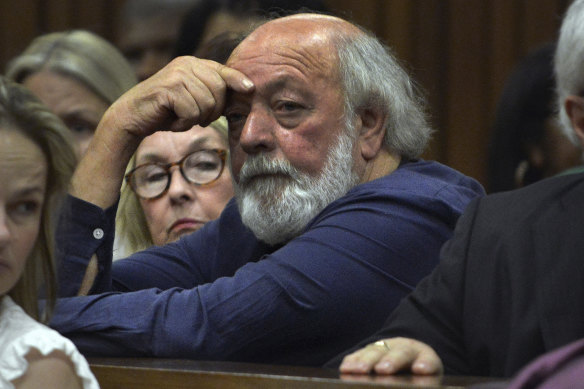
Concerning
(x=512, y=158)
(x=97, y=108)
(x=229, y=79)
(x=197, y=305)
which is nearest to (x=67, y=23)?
(x=97, y=108)

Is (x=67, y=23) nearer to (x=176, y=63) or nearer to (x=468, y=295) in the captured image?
(x=176, y=63)

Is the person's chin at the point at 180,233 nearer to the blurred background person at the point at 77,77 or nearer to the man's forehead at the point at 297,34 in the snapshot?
the blurred background person at the point at 77,77

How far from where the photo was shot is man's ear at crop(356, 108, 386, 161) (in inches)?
96.6

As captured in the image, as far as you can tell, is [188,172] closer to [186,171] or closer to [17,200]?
[186,171]

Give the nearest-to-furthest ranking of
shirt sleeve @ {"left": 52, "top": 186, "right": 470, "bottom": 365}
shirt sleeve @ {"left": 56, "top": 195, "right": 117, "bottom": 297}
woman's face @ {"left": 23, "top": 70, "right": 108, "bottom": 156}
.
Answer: shirt sleeve @ {"left": 52, "top": 186, "right": 470, "bottom": 365}, shirt sleeve @ {"left": 56, "top": 195, "right": 117, "bottom": 297}, woman's face @ {"left": 23, "top": 70, "right": 108, "bottom": 156}

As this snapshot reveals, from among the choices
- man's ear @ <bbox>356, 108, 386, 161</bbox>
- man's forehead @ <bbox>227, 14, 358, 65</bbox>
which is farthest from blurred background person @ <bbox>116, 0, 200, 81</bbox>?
man's ear @ <bbox>356, 108, 386, 161</bbox>

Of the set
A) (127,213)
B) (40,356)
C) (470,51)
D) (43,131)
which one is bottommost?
(127,213)

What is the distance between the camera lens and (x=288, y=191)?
2363 millimetres

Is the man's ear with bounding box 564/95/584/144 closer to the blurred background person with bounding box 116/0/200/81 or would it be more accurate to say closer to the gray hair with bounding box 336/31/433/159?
the gray hair with bounding box 336/31/433/159

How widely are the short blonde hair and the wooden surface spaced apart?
15 centimetres

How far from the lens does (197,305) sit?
2059mm

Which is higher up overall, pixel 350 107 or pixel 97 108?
pixel 350 107

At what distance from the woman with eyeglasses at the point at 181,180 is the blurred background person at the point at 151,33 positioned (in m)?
0.77

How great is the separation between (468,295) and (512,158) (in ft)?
5.02
